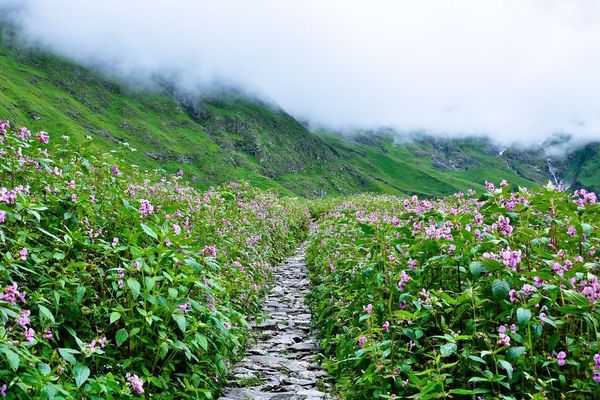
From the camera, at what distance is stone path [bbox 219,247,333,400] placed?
671 cm

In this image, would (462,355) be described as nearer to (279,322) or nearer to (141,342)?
(141,342)

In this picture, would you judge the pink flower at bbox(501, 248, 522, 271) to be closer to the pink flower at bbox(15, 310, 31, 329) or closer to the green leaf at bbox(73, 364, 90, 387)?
the green leaf at bbox(73, 364, 90, 387)

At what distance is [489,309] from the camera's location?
523 centimetres

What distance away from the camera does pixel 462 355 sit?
484 cm

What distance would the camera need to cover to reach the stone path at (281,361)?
6.71 meters

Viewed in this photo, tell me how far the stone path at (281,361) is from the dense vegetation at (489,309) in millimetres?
633

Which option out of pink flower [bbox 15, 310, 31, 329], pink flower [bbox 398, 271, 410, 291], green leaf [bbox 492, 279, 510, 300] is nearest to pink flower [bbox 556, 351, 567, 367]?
green leaf [bbox 492, 279, 510, 300]

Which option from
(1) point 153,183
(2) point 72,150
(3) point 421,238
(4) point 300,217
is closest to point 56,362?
(2) point 72,150

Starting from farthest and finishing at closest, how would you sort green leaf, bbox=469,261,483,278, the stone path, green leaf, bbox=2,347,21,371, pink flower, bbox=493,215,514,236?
the stone path → pink flower, bbox=493,215,514,236 → green leaf, bbox=469,261,483,278 → green leaf, bbox=2,347,21,371

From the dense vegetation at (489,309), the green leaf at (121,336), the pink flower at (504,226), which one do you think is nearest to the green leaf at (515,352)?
the dense vegetation at (489,309)

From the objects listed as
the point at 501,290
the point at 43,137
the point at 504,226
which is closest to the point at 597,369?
the point at 501,290

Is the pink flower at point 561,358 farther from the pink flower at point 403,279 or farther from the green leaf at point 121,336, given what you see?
the green leaf at point 121,336

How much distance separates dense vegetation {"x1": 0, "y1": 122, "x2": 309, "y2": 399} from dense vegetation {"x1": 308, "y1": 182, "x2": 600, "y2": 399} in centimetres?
221

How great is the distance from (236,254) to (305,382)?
485 cm
